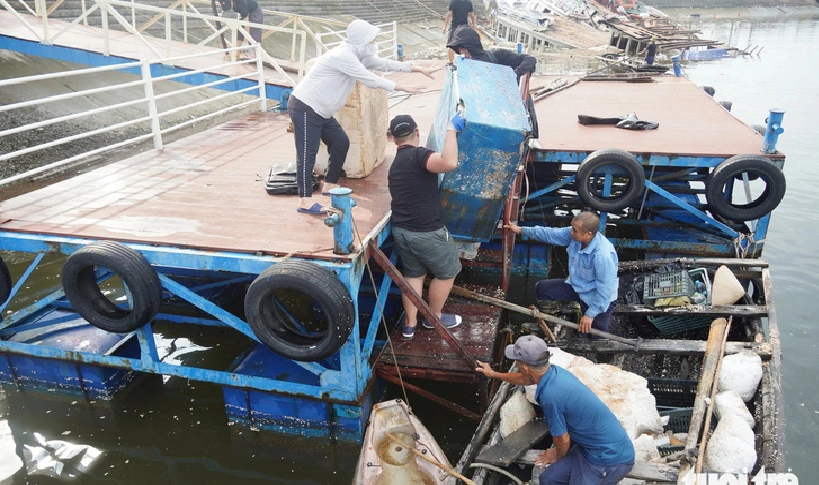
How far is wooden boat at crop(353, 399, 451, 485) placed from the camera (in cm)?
439

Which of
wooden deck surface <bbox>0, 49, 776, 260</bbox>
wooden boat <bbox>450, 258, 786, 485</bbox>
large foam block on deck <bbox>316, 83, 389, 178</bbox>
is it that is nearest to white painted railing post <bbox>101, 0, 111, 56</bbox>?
wooden deck surface <bbox>0, 49, 776, 260</bbox>

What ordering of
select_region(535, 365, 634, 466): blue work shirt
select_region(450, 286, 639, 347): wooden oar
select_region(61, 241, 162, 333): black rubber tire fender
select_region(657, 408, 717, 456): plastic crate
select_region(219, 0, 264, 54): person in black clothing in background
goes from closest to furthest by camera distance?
select_region(535, 365, 634, 466): blue work shirt < select_region(61, 241, 162, 333): black rubber tire fender < select_region(657, 408, 717, 456): plastic crate < select_region(450, 286, 639, 347): wooden oar < select_region(219, 0, 264, 54): person in black clothing in background

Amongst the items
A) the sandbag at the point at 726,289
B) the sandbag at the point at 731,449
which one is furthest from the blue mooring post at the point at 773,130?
the sandbag at the point at 731,449

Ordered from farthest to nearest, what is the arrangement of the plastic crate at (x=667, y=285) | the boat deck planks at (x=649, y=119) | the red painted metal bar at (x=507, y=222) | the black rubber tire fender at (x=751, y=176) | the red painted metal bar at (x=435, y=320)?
the boat deck planks at (x=649, y=119), the black rubber tire fender at (x=751, y=176), the plastic crate at (x=667, y=285), the red painted metal bar at (x=507, y=222), the red painted metal bar at (x=435, y=320)

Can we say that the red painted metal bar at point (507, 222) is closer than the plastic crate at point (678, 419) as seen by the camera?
No

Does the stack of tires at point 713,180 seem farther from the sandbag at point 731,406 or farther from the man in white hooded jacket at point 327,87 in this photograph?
the sandbag at point 731,406

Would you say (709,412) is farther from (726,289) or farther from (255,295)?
(255,295)

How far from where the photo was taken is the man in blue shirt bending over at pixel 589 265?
5.62 meters

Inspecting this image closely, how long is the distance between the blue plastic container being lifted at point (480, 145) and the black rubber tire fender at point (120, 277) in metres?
2.73

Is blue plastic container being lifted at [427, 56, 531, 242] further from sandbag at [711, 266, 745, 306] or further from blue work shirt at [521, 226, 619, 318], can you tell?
sandbag at [711, 266, 745, 306]

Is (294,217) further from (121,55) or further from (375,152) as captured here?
(121,55)

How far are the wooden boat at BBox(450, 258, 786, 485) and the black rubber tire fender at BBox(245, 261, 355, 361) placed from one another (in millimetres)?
1399

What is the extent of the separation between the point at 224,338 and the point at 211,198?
2.12 metres

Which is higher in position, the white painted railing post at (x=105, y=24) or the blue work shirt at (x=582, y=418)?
the white painted railing post at (x=105, y=24)
